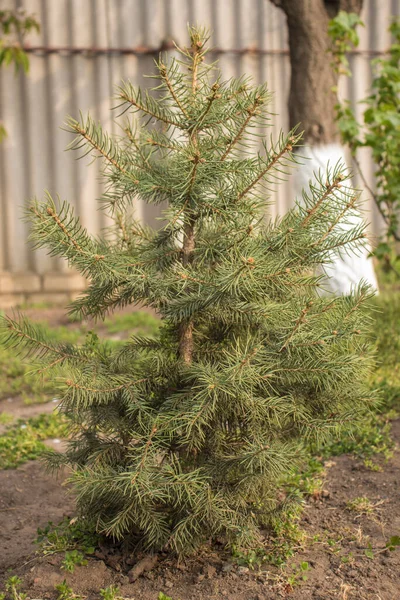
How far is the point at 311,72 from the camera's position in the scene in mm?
5531

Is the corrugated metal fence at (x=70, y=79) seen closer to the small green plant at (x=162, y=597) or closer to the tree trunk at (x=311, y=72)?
the tree trunk at (x=311, y=72)

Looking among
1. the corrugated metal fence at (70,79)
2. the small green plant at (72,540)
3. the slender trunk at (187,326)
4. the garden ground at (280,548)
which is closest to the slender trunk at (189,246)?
the slender trunk at (187,326)

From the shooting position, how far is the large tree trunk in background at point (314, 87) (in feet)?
18.0

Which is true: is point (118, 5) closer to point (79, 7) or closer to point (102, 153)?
point (79, 7)

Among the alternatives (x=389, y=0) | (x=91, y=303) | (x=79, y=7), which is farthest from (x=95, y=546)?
(x=389, y=0)

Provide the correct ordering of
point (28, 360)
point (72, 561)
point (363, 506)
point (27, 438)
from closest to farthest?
point (72, 561)
point (363, 506)
point (27, 438)
point (28, 360)

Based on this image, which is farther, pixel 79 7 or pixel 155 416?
pixel 79 7

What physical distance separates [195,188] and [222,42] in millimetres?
6342

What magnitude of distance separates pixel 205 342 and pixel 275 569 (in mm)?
892

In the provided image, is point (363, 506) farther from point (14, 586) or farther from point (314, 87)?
point (314, 87)

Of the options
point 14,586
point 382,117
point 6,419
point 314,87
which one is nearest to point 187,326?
point 14,586

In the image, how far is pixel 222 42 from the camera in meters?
8.16

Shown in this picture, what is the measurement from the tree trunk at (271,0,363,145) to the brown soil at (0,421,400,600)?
3290 mm

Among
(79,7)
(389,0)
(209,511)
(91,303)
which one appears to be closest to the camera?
(209,511)
